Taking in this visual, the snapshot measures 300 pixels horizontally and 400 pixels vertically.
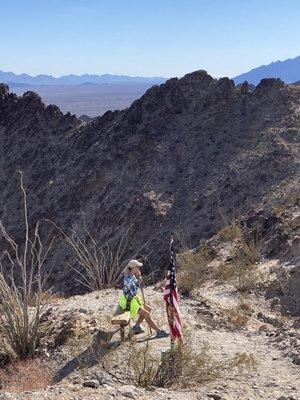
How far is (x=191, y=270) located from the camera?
11.9 m

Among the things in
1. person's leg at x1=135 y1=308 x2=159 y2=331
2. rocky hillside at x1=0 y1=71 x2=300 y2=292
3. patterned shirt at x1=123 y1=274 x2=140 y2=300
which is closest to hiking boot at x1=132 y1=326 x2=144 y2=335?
person's leg at x1=135 y1=308 x2=159 y2=331

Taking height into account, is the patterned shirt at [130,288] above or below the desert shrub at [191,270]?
above

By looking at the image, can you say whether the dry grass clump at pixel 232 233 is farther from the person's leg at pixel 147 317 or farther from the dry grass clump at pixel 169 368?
the dry grass clump at pixel 169 368

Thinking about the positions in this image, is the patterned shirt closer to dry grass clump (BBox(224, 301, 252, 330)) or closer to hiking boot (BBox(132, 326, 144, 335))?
hiking boot (BBox(132, 326, 144, 335))

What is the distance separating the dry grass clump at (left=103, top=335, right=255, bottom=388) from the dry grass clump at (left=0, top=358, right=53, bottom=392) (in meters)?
0.91

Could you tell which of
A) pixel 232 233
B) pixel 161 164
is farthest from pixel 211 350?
pixel 161 164

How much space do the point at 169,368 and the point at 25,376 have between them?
210 centimetres

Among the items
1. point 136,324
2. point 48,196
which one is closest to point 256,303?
point 136,324

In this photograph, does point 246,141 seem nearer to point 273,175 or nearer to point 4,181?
point 273,175

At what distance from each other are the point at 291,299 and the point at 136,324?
308 centimetres

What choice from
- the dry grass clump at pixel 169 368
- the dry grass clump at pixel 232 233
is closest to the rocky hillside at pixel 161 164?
the dry grass clump at pixel 232 233

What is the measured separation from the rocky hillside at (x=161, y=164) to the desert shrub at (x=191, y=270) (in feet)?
9.62

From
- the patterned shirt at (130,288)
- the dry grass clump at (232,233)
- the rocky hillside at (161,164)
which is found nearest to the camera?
the patterned shirt at (130,288)

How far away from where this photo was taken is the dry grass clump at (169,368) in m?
6.77
